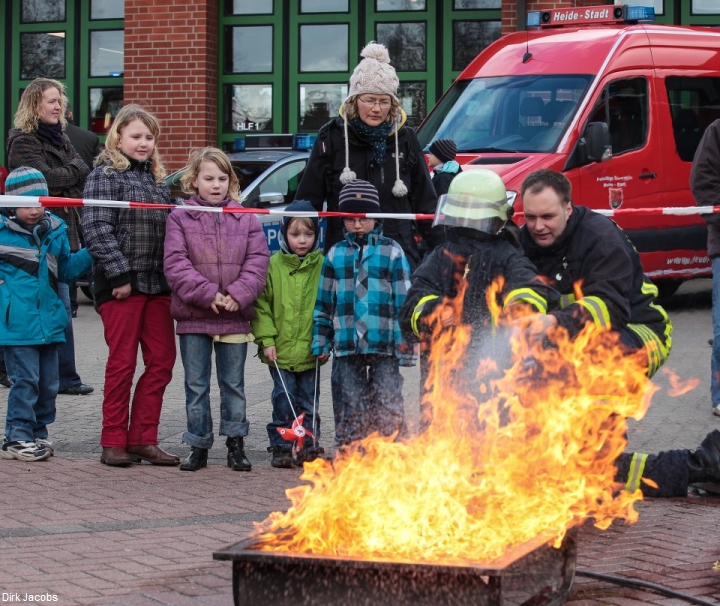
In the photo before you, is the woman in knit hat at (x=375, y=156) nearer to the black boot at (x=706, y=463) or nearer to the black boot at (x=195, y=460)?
the black boot at (x=195, y=460)

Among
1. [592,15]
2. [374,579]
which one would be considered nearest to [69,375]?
[374,579]

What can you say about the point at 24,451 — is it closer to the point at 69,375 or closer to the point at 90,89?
the point at 69,375

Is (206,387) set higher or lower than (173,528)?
higher

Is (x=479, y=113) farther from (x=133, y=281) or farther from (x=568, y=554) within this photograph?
(x=568, y=554)

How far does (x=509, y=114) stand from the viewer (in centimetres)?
1224

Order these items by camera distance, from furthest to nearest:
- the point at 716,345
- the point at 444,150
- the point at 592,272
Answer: the point at 444,150
the point at 716,345
the point at 592,272

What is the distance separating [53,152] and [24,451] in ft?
8.57

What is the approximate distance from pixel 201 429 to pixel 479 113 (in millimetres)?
6099

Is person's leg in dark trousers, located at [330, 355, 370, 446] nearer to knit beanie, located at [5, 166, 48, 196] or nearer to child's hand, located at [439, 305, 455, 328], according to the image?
child's hand, located at [439, 305, 455, 328]

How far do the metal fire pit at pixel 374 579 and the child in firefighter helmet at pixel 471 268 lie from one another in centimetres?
161

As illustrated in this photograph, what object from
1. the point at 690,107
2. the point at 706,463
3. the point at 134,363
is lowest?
the point at 706,463

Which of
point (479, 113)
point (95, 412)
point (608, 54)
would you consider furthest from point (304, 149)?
point (95, 412)

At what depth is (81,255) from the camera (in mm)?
7543

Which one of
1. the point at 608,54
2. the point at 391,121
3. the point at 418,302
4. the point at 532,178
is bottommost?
the point at 418,302
